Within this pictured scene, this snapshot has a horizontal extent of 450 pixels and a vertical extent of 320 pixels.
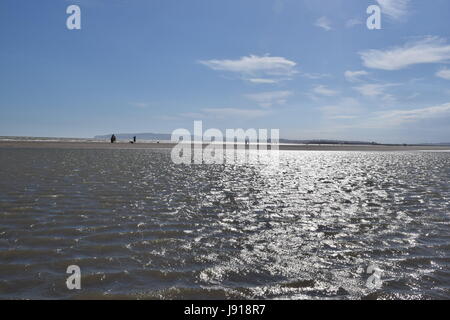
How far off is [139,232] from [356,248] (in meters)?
5.90

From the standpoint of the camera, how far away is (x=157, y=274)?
6762mm

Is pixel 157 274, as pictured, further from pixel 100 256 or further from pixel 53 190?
pixel 53 190

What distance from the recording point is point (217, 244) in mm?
8719

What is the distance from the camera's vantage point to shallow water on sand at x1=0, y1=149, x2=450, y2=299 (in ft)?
20.6

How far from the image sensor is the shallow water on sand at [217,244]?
6.29m

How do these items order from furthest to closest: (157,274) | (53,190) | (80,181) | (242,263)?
(80,181)
(53,190)
(242,263)
(157,274)
